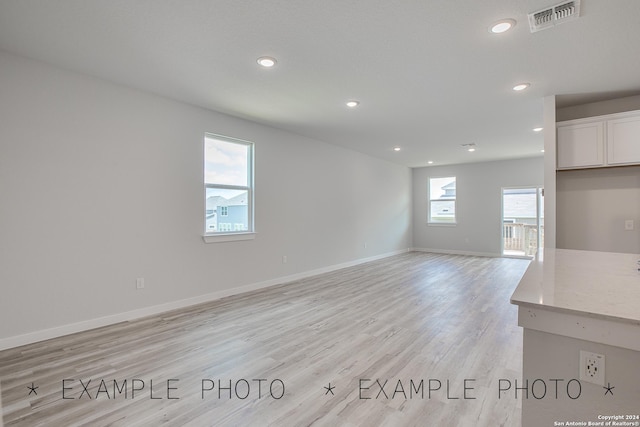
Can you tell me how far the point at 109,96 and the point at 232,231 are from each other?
223cm

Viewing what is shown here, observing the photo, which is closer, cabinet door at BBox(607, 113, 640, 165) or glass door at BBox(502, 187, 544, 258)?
cabinet door at BBox(607, 113, 640, 165)

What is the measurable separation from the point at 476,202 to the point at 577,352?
8.52 m

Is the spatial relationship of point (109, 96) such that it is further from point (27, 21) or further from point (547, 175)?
point (547, 175)

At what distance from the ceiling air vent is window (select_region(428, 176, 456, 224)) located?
726 centimetres

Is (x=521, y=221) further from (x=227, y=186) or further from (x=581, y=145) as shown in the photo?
(x=227, y=186)

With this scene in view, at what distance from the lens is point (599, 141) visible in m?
3.56

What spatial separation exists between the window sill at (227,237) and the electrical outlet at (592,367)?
4.01 m

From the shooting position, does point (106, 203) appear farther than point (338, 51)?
Yes

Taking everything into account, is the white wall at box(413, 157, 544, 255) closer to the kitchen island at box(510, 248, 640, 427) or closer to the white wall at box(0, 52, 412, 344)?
the white wall at box(0, 52, 412, 344)

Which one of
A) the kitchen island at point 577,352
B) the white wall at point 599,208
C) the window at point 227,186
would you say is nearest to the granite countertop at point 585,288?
the kitchen island at point 577,352

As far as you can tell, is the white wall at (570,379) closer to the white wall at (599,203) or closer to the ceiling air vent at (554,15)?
the ceiling air vent at (554,15)

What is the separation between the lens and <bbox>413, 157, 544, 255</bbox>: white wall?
8.03 m

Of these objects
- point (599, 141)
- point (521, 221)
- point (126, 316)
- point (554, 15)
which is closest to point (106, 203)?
point (126, 316)

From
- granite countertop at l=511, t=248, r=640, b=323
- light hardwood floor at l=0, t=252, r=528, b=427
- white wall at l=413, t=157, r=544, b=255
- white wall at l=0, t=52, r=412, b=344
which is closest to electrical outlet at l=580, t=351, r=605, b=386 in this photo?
granite countertop at l=511, t=248, r=640, b=323
